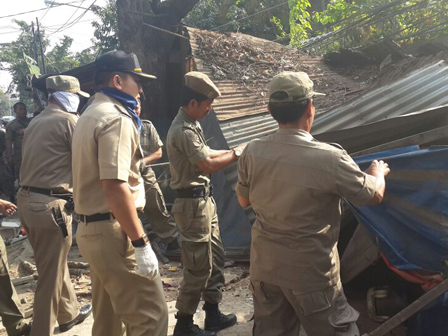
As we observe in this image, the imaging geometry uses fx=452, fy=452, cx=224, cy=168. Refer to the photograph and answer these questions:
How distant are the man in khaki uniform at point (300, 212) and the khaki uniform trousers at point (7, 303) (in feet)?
7.57

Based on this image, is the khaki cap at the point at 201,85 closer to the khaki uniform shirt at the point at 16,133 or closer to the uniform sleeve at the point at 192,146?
the uniform sleeve at the point at 192,146

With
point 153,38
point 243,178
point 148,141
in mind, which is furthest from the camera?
point 153,38

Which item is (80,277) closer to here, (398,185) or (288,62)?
(398,185)

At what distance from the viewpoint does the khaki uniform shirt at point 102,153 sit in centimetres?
221

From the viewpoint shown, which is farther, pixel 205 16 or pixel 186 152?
pixel 205 16

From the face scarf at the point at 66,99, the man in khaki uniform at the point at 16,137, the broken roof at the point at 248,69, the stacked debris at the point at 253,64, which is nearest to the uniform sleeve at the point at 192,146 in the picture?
the face scarf at the point at 66,99

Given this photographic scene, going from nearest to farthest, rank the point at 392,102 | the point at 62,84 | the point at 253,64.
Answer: the point at 62,84 < the point at 392,102 < the point at 253,64

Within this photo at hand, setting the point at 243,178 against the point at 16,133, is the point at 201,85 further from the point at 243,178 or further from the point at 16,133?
the point at 16,133

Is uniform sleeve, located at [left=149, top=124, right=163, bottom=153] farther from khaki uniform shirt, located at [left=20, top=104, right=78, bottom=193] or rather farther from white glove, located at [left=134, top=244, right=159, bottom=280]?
white glove, located at [left=134, top=244, right=159, bottom=280]

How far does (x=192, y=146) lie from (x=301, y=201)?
1.31 metres

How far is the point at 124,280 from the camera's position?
7.61 feet

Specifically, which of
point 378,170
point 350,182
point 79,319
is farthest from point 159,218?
point 350,182

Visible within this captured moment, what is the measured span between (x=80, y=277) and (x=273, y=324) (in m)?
3.56

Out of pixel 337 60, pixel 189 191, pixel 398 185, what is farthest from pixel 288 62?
A: pixel 398 185
